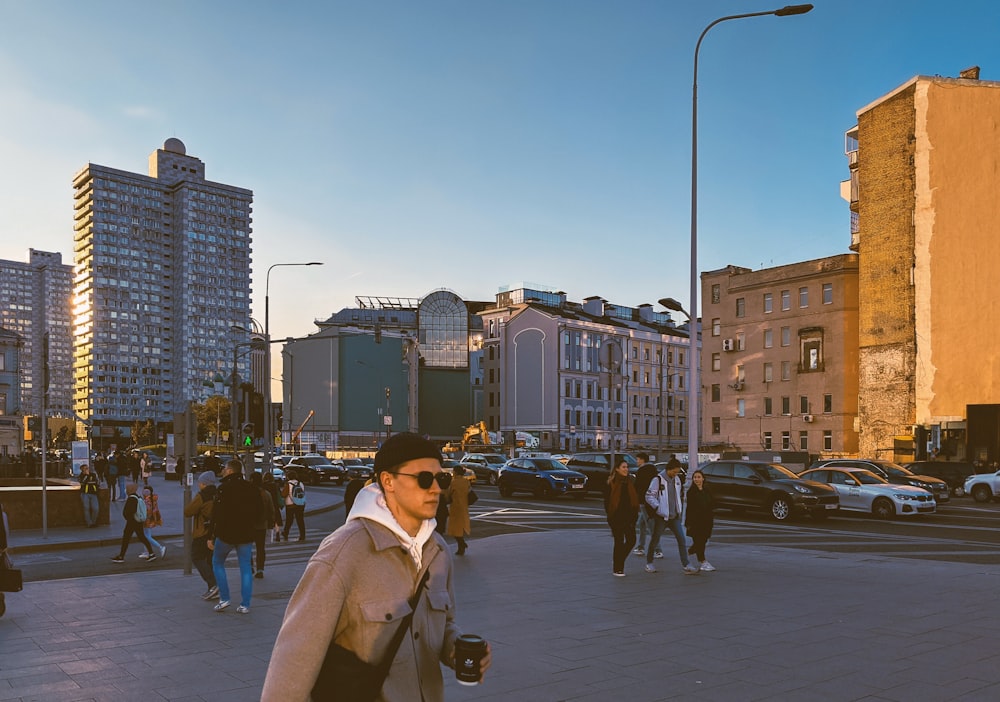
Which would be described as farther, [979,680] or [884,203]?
[884,203]

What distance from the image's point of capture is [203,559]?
11.3 meters

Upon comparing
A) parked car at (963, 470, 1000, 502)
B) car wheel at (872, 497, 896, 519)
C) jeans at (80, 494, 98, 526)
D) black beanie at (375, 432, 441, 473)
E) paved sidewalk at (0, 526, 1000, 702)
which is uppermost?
black beanie at (375, 432, 441, 473)

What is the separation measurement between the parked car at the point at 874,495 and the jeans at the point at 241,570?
67.2 ft

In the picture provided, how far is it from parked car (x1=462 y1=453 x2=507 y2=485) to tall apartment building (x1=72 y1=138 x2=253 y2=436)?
144 metres

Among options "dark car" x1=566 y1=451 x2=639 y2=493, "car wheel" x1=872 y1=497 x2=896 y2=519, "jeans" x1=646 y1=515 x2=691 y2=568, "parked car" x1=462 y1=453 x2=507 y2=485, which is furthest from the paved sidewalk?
"parked car" x1=462 y1=453 x2=507 y2=485

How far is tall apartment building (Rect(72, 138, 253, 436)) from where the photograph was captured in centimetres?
17912

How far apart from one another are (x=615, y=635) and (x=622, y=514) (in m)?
4.36

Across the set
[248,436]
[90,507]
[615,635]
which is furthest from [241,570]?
[248,436]

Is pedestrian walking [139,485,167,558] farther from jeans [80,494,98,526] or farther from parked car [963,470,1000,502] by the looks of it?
parked car [963,470,1000,502]

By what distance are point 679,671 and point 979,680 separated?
95.0 inches

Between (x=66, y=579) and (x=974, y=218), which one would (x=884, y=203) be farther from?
(x=66, y=579)

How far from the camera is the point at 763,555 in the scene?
1608cm

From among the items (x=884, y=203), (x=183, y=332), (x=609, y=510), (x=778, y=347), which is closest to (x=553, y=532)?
(x=609, y=510)

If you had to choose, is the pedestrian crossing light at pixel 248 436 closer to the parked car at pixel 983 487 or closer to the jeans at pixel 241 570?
the jeans at pixel 241 570
